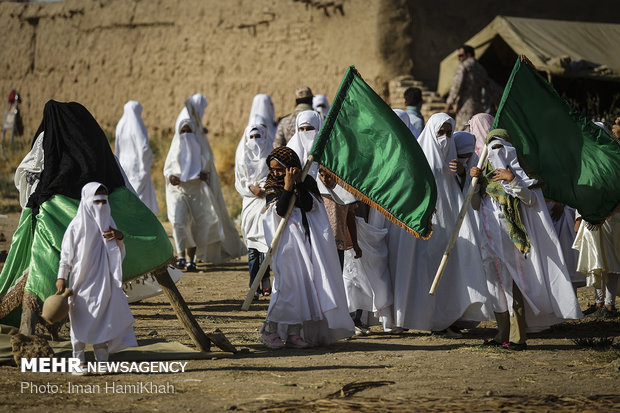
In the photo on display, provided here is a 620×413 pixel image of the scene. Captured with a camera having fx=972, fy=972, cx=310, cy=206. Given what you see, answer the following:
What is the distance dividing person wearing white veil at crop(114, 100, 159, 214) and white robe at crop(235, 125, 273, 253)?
265cm

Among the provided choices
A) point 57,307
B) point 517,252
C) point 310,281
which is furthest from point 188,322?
point 517,252

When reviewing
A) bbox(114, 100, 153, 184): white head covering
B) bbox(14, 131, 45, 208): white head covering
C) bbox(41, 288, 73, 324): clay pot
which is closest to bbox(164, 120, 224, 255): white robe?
bbox(114, 100, 153, 184): white head covering

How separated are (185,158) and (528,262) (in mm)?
5709

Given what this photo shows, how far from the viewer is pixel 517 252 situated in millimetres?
7344

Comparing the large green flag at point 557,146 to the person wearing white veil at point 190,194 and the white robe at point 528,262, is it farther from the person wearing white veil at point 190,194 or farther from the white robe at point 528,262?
the person wearing white veil at point 190,194

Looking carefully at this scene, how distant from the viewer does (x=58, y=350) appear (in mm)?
6938

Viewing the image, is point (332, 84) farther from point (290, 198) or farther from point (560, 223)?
point (290, 198)

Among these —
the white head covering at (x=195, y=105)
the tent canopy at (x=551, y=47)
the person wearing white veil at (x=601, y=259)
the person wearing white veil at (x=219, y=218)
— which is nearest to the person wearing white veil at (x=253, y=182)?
the person wearing white veil at (x=219, y=218)

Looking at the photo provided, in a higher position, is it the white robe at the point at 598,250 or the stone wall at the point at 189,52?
the stone wall at the point at 189,52

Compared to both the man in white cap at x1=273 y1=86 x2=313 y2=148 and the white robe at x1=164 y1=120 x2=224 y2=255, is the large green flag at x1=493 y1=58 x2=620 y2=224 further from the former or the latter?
the white robe at x1=164 y1=120 x2=224 y2=255

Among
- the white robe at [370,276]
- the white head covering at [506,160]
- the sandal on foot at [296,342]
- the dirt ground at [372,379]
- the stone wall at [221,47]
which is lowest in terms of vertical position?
the dirt ground at [372,379]

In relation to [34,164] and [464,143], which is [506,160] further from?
[34,164]

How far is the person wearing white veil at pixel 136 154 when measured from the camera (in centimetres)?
1265

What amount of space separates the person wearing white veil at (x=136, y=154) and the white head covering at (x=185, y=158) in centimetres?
71
